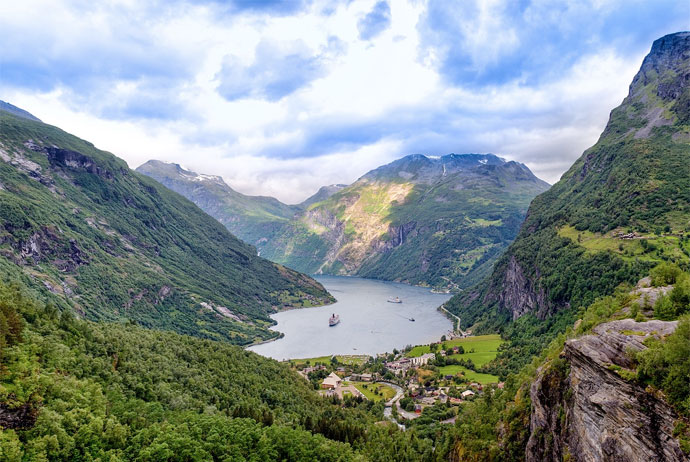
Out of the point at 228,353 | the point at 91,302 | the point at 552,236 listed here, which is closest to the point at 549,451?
the point at 228,353

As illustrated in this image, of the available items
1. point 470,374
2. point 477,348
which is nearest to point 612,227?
point 477,348

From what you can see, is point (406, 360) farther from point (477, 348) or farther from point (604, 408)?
point (604, 408)

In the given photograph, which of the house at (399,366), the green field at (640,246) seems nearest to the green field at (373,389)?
the house at (399,366)

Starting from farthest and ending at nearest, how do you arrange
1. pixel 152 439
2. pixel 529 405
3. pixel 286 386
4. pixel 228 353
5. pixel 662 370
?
pixel 228 353 < pixel 286 386 < pixel 152 439 < pixel 529 405 < pixel 662 370

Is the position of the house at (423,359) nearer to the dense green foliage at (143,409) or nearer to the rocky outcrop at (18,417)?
the dense green foliage at (143,409)

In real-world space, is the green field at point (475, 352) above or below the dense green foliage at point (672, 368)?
below

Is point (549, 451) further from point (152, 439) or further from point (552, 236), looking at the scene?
point (552, 236)
